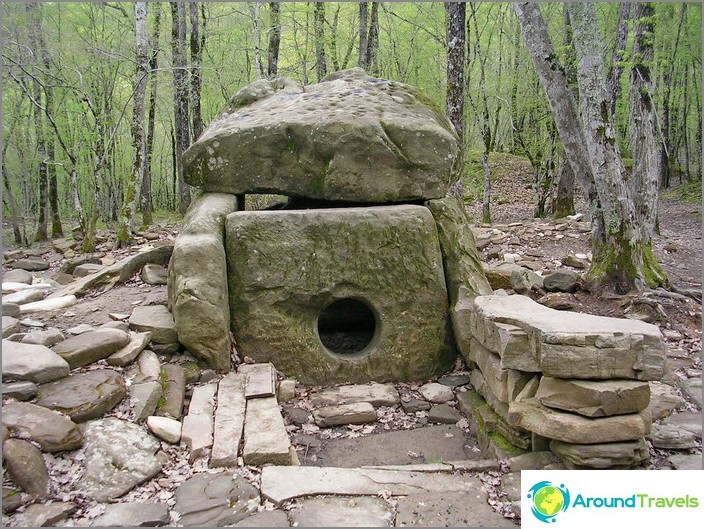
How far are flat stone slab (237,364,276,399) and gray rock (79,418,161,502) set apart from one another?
1.06m

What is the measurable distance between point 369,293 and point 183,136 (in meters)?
11.7

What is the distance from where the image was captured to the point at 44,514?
3068 millimetres

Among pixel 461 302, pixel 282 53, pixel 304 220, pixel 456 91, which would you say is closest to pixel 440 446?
pixel 461 302

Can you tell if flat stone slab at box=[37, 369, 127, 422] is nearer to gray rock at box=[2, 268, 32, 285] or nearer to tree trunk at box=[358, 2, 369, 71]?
gray rock at box=[2, 268, 32, 285]

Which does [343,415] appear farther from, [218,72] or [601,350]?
[218,72]

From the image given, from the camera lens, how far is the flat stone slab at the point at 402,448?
4.45 m

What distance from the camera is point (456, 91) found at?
9.23 m

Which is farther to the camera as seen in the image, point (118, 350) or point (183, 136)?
point (183, 136)

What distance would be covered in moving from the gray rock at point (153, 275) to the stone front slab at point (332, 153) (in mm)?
1455

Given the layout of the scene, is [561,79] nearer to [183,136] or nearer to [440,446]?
[440,446]

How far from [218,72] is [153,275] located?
8.94 m

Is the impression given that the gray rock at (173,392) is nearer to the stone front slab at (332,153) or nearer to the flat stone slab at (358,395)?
the flat stone slab at (358,395)

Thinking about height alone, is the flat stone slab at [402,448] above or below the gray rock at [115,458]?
below

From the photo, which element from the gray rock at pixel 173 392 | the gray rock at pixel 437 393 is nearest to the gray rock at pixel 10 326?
the gray rock at pixel 173 392
